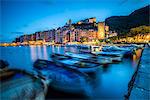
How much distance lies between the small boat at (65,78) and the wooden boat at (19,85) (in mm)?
832

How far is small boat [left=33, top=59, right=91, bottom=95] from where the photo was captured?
4.21m

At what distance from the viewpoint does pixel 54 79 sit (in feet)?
14.0

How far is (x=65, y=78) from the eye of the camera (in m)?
4.32

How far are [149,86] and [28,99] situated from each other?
1.79 m

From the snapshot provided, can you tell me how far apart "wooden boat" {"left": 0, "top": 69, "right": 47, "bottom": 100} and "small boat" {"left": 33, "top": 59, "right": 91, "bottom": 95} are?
83 cm

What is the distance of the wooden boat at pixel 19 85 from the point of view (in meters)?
2.62

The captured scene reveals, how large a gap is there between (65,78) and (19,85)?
1.63 m

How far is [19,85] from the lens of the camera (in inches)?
109

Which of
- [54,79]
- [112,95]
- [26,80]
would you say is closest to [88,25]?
[112,95]

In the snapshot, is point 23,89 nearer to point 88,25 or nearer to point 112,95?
point 112,95

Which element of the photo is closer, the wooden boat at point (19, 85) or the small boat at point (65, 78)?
the wooden boat at point (19, 85)

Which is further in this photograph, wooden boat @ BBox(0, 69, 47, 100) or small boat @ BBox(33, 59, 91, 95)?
Result: small boat @ BBox(33, 59, 91, 95)

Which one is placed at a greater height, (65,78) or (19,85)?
(19,85)

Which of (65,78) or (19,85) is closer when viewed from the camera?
(19,85)
